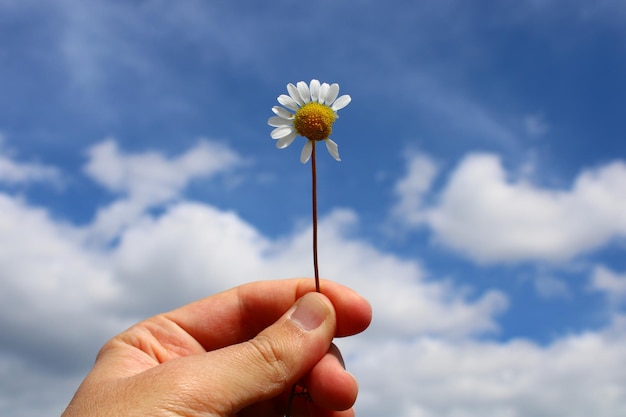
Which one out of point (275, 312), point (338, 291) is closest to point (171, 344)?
point (275, 312)

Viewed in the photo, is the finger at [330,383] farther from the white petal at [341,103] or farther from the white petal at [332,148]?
the white petal at [341,103]

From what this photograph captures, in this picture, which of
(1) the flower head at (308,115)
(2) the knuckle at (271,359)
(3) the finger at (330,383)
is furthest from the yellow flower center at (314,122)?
(3) the finger at (330,383)

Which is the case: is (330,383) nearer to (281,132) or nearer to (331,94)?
(281,132)

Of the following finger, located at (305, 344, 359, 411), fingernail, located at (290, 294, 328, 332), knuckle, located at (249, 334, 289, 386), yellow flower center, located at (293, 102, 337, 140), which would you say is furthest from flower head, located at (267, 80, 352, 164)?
finger, located at (305, 344, 359, 411)

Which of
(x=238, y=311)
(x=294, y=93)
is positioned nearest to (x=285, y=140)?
(x=294, y=93)

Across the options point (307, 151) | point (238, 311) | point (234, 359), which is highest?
point (307, 151)

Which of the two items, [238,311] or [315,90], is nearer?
[315,90]

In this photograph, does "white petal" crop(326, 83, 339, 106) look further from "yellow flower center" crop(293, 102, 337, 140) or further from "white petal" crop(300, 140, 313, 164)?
"white petal" crop(300, 140, 313, 164)

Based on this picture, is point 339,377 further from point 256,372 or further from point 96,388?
point 96,388
